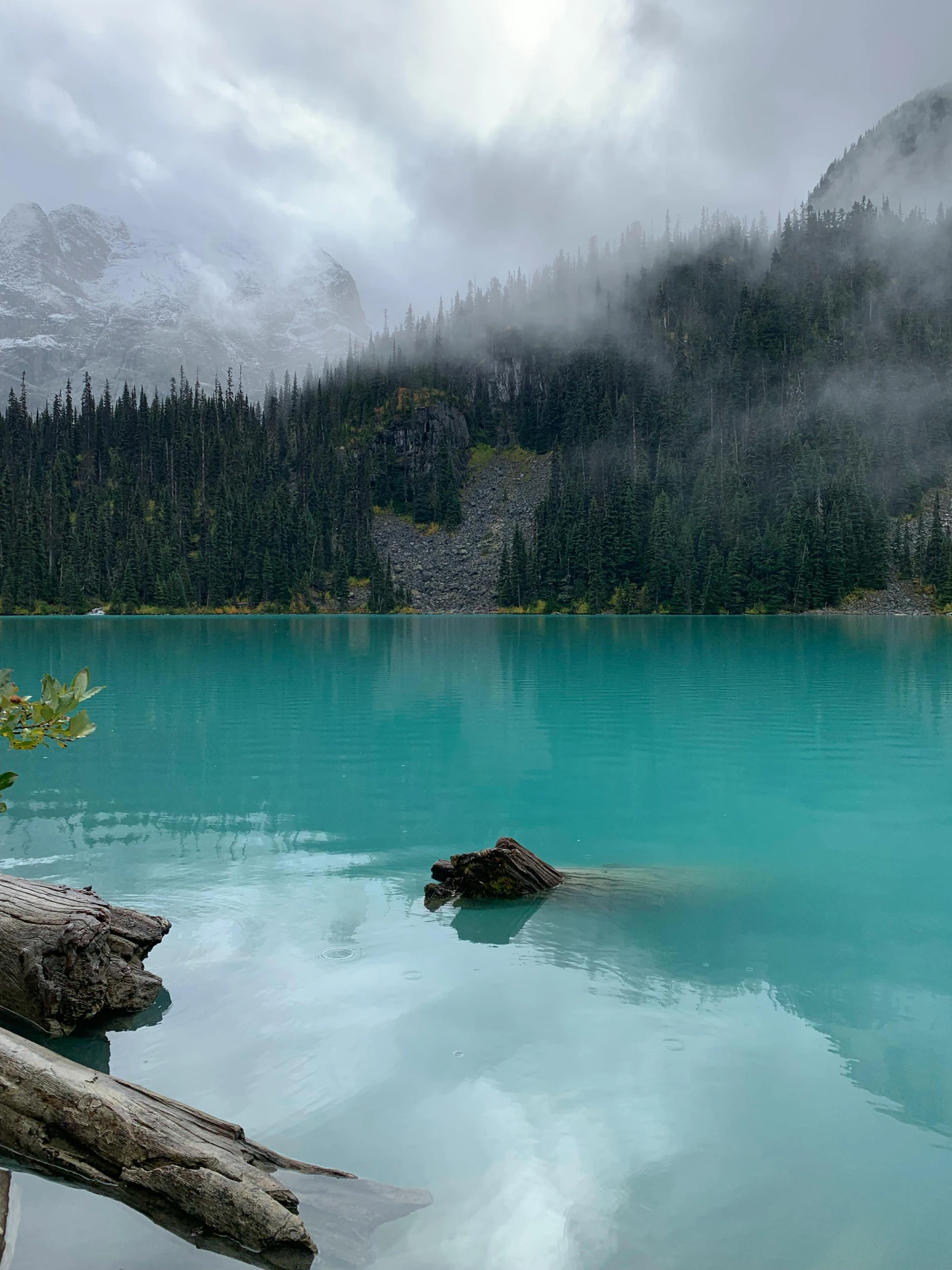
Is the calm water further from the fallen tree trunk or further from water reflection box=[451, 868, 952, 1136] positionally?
the fallen tree trunk

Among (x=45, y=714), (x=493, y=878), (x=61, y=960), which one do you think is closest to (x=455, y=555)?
(x=493, y=878)

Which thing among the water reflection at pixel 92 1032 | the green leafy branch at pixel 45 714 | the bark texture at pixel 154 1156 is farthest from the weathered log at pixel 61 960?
the green leafy branch at pixel 45 714

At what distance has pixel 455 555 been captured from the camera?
186m

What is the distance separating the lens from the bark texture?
175 inches

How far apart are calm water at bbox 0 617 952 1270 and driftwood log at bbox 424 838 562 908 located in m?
0.42

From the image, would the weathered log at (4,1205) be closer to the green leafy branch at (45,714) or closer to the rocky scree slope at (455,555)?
the green leafy branch at (45,714)

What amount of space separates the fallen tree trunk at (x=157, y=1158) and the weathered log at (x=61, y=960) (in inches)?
67.9

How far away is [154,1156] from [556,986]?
4418 mm

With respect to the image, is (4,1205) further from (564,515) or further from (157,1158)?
(564,515)

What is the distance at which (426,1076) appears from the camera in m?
6.65

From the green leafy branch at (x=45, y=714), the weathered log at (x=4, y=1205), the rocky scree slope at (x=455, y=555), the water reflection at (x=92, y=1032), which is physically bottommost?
the water reflection at (x=92, y=1032)

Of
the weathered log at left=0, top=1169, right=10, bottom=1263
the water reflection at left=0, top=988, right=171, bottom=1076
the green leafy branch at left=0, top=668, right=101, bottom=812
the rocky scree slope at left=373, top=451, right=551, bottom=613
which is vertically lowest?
the water reflection at left=0, top=988, right=171, bottom=1076

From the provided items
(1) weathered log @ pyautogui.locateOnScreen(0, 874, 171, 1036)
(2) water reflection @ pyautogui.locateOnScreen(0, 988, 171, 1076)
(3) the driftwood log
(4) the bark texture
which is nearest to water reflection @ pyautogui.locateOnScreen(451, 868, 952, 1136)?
(3) the driftwood log

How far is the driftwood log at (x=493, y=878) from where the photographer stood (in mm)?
10758
